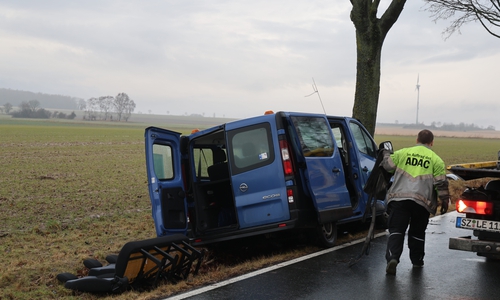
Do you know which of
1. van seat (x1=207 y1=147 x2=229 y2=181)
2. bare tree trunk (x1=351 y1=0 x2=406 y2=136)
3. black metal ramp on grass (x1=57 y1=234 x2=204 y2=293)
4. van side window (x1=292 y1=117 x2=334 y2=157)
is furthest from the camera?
bare tree trunk (x1=351 y1=0 x2=406 y2=136)

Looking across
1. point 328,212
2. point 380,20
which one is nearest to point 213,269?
point 328,212

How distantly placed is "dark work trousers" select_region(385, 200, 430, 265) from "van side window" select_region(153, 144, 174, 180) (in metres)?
3.11

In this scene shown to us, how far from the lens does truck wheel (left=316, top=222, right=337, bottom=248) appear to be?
8.24m

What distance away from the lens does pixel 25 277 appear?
24.1ft

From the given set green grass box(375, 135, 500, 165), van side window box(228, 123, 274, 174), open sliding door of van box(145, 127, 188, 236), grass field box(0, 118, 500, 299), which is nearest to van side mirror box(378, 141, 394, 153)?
van side window box(228, 123, 274, 174)

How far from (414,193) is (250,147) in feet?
7.45

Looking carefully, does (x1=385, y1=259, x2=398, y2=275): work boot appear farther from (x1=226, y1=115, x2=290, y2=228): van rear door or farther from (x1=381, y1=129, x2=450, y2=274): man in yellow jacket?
(x1=226, y1=115, x2=290, y2=228): van rear door

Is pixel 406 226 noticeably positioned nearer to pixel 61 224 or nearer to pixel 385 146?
pixel 385 146

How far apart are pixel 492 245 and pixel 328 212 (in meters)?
2.33

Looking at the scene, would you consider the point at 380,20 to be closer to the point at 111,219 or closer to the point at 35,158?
the point at 111,219

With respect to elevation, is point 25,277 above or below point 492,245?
below

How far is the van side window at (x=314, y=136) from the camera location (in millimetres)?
8016

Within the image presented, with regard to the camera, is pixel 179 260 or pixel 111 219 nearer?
pixel 179 260

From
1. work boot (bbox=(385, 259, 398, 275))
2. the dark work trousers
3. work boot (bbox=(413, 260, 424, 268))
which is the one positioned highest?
the dark work trousers
